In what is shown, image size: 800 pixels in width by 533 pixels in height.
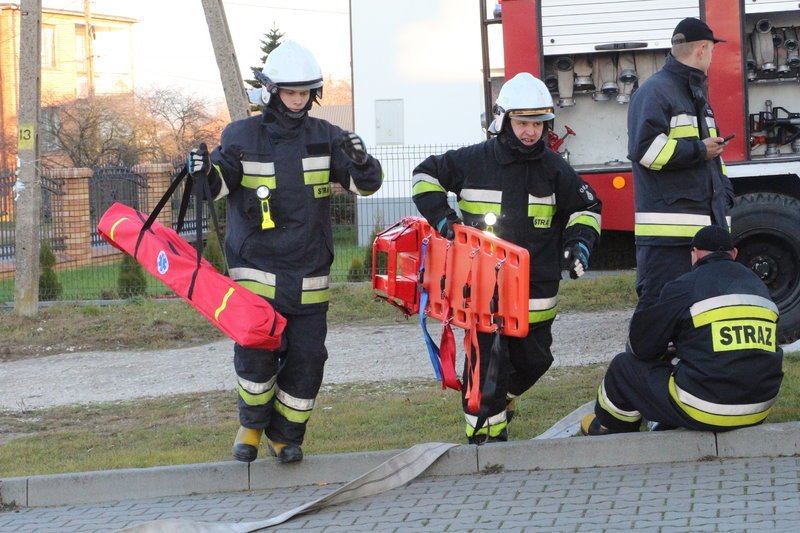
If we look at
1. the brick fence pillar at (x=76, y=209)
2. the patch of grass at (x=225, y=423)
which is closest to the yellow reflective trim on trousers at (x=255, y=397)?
the patch of grass at (x=225, y=423)

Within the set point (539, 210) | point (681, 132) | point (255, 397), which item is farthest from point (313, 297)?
point (681, 132)

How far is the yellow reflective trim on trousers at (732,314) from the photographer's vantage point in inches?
193

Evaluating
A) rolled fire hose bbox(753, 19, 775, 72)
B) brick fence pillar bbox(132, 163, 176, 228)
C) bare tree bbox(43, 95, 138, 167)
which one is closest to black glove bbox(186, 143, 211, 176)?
rolled fire hose bbox(753, 19, 775, 72)

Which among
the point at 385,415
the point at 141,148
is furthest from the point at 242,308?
the point at 141,148

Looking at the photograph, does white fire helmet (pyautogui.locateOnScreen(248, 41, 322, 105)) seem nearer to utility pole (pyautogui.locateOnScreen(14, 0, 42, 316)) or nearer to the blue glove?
the blue glove

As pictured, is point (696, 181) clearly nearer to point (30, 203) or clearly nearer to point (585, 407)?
point (585, 407)

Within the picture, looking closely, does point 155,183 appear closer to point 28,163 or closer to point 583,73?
point 28,163

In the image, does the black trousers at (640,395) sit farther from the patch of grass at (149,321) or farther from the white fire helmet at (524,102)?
the patch of grass at (149,321)

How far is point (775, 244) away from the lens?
27.4 feet

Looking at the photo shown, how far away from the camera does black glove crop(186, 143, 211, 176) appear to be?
201 inches

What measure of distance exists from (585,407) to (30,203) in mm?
8239

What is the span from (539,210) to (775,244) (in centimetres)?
344

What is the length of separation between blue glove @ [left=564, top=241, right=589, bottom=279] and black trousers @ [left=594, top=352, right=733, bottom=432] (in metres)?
0.42

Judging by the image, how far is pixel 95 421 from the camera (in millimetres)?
7719
